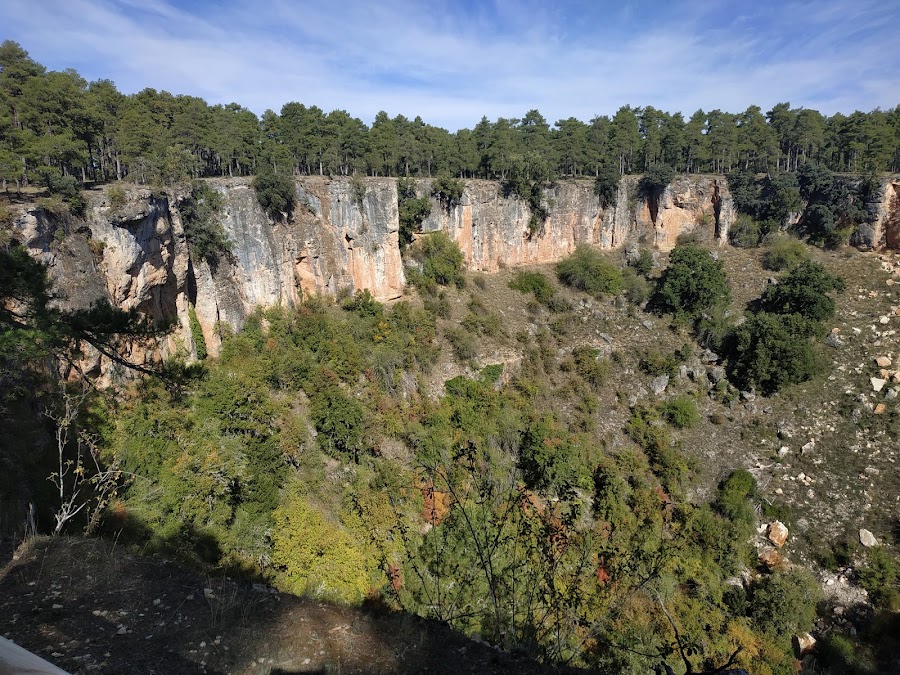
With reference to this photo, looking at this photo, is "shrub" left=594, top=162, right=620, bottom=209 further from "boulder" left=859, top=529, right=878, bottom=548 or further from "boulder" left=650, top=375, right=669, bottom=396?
"boulder" left=859, top=529, right=878, bottom=548

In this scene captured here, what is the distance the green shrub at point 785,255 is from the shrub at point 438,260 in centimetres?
2361

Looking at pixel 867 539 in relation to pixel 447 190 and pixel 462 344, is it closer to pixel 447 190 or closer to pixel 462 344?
pixel 462 344

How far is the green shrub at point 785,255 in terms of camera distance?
3447 cm

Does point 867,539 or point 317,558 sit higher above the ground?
point 317,558

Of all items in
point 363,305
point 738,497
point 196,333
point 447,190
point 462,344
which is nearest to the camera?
point 738,497

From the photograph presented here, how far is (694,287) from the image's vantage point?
31438 millimetres

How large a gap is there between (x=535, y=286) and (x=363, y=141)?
56.8 ft

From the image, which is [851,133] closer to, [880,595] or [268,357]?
[880,595]

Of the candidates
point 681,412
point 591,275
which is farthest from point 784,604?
point 591,275

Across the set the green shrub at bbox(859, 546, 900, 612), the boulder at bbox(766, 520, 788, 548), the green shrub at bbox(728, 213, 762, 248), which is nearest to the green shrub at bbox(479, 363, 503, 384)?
the boulder at bbox(766, 520, 788, 548)

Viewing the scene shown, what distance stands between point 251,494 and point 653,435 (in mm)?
19652

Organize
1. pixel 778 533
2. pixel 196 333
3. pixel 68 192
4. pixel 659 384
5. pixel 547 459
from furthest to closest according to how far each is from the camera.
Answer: pixel 659 384
pixel 196 333
pixel 547 459
pixel 778 533
pixel 68 192

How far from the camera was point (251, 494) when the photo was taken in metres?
15.6

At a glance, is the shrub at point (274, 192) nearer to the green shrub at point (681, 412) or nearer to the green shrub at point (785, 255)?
the green shrub at point (681, 412)
